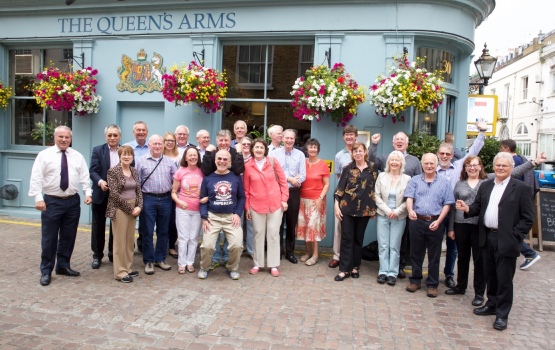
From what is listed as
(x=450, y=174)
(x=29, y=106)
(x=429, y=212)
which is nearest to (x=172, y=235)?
(x=429, y=212)

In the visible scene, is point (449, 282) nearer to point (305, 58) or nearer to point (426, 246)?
point (426, 246)

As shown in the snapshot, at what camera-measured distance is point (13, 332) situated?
13.2 feet

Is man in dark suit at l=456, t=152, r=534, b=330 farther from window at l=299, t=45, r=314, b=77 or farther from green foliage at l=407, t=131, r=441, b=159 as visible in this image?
window at l=299, t=45, r=314, b=77

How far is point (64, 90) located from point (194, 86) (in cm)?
237

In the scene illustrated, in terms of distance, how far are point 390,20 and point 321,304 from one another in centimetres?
481

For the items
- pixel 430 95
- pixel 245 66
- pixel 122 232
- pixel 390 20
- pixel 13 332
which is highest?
pixel 390 20

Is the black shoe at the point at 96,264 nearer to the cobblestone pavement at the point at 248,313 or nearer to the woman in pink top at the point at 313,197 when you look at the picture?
the cobblestone pavement at the point at 248,313

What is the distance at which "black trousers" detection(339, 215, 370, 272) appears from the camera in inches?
227

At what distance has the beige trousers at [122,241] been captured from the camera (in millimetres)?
5449

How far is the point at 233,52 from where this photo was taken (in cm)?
809

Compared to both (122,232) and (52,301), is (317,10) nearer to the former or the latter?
(122,232)

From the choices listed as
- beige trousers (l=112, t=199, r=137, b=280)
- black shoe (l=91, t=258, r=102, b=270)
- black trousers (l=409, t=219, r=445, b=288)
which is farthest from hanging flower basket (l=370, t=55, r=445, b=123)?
black shoe (l=91, t=258, r=102, b=270)

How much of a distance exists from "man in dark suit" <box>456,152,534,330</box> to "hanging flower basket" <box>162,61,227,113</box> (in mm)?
4427

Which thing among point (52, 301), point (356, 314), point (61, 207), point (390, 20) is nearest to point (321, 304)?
point (356, 314)
